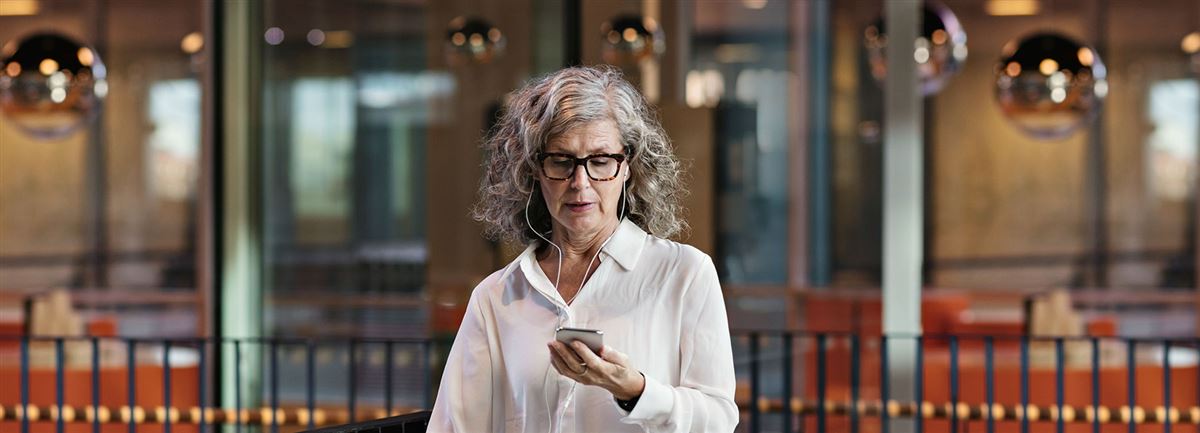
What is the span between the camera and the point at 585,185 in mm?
2332

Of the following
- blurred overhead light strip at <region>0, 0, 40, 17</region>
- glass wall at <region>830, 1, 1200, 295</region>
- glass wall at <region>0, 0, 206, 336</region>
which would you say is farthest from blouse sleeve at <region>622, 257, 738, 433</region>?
glass wall at <region>830, 1, 1200, 295</region>

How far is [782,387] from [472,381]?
5.04m

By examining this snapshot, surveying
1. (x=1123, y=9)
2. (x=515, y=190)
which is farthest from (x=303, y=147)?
(x=515, y=190)

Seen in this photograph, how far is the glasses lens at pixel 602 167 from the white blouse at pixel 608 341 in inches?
4.2

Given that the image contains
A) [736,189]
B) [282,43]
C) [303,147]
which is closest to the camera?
[282,43]

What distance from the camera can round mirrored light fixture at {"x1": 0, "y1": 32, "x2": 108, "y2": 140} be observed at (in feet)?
19.7

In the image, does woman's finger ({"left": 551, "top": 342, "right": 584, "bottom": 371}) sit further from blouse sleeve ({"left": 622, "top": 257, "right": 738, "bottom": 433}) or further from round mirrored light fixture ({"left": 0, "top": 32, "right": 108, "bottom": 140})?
round mirrored light fixture ({"left": 0, "top": 32, "right": 108, "bottom": 140})

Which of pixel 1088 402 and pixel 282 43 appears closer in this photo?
pixel 1088 402

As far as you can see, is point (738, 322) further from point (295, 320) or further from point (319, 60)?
point (319, 60)

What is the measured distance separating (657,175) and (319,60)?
968 cm

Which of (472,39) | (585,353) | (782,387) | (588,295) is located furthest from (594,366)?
(472,39)

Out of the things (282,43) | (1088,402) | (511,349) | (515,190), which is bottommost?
(1088,402)

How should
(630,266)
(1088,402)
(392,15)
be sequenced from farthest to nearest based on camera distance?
1. (392,15)
2. (1088,402)
3. (630,266)

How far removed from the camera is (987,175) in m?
13.9
